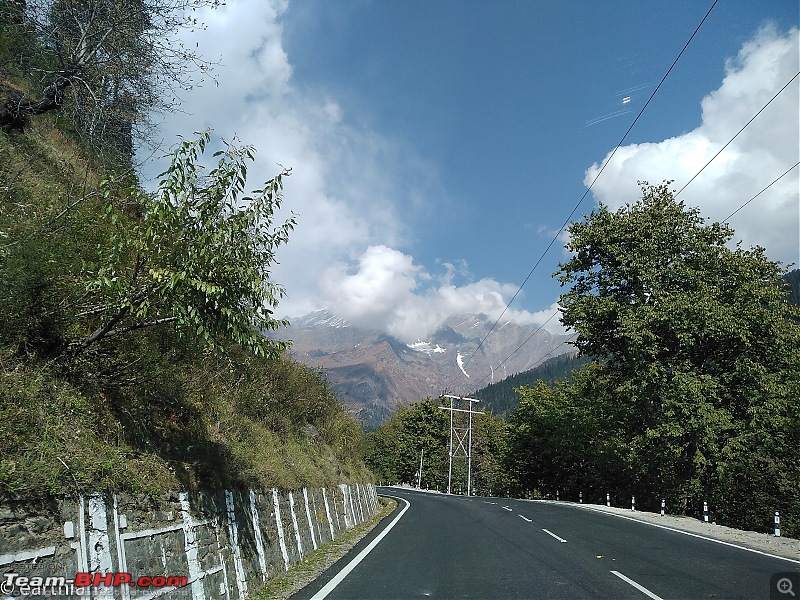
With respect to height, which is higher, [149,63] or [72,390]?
[149,63]

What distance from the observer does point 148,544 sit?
536 cm

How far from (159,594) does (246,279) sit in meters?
3.12

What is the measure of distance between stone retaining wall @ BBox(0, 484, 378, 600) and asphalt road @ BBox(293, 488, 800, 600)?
3.21 feet

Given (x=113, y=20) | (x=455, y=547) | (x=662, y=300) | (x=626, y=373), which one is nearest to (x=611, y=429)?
(x=626, y=373)

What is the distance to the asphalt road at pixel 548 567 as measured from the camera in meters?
7.66

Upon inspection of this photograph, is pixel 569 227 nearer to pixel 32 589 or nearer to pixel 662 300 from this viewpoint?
pixel 662 300

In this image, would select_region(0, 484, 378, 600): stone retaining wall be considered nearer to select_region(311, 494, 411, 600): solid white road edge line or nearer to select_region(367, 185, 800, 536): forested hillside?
select_region(311, 494, 411, 600): solid white road edge line

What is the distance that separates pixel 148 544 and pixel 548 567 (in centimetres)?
Answer: 697

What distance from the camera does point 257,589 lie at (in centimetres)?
754

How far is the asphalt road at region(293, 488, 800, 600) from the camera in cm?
766

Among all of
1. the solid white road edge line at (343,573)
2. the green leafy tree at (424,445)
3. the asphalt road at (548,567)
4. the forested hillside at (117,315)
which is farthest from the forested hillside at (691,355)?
the green leafy tree at (424,445)

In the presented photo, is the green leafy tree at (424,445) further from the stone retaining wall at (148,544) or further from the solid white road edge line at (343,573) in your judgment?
the stone retaining wall at (148,544)

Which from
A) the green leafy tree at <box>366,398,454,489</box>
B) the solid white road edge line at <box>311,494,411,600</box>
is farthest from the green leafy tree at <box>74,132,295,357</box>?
the green leafy tree at <box>366,398,454,489</box>

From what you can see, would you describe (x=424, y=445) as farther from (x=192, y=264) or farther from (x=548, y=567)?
(x=192, y=264)
